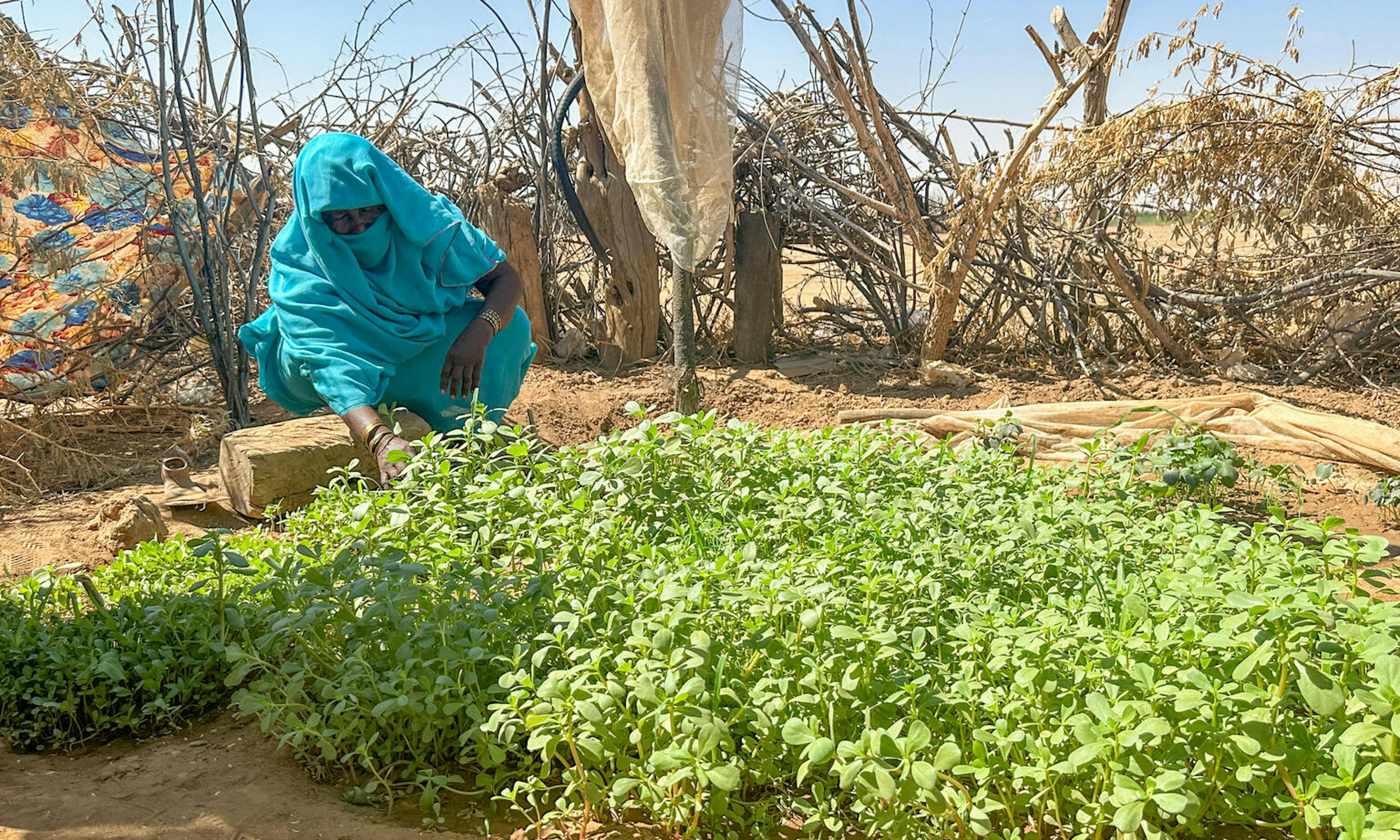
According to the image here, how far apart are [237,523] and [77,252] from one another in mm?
2405

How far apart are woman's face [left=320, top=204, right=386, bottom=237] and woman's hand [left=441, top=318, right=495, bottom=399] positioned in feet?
1.89

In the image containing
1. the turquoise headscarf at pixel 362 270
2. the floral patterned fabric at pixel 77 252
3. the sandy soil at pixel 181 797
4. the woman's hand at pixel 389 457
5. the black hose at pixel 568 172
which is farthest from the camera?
the black hose at pixel 568 172

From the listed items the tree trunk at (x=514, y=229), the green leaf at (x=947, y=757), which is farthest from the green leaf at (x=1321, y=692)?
the tree trunk at (x=514, y=229)

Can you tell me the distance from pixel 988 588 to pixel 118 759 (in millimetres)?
1927

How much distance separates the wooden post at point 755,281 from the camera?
645 centimetres

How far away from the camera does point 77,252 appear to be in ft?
18.5

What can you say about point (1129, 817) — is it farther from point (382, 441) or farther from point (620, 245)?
point (620, 245)

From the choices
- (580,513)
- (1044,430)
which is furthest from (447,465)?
(1044,430)

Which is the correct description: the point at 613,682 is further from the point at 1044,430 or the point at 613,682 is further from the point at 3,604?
the point at 1044,430

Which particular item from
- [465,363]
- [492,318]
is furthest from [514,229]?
[465,363]

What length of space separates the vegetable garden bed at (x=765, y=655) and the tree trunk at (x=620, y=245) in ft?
11.2

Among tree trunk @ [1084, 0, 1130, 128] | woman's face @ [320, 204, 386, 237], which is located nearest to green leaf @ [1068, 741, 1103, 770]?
woman's face @ [320, 204, 386, 237]

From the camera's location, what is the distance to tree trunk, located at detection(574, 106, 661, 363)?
6.22 m

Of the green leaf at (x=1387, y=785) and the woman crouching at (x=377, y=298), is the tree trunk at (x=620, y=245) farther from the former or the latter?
the green leaf at (x=1387, y=785)
